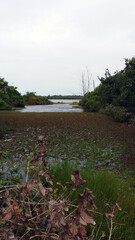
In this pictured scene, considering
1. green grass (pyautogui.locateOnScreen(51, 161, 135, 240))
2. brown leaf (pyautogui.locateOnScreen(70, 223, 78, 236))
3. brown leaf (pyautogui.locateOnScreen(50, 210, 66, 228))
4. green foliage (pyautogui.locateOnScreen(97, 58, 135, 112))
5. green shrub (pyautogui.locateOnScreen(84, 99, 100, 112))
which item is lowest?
green grass (pyautogui.locateOnScreen(51, 161, 135, 240))

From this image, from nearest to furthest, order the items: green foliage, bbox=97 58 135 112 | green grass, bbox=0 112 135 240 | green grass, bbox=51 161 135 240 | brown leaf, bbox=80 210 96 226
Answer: brown leaf, bbox=80 210 96 226
green grass, bbox=51 161 135 240
green grass, bbox=0 112 135 240
green foliage, bbox=97 58 135 112

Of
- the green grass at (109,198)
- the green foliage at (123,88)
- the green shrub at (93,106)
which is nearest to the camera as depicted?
the green grass at (109,198)

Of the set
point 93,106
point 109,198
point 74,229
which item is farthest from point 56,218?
point 93,106

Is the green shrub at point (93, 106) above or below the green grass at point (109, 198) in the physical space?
above

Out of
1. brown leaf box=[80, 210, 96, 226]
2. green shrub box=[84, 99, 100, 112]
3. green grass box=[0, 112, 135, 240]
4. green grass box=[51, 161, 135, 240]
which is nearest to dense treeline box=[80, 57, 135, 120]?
green shrub box=[84, 99, 100, 112]

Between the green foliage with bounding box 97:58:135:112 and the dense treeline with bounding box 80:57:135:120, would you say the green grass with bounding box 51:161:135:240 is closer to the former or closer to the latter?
the dense treeline with bounding box 80:57:135:120

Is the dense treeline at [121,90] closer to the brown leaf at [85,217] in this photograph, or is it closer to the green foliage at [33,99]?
the brown leaf at [85,217]

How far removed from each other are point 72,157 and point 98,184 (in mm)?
2304

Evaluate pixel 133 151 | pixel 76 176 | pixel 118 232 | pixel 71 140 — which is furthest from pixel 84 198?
pixel 71 140

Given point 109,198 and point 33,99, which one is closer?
point 109,198

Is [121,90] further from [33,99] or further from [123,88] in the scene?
[33,99]

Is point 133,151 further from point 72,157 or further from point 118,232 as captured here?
point 118,232

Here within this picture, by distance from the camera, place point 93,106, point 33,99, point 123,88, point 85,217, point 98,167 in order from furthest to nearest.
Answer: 1. point 33,99
2. point 93,106
3. point 123,88
4. point 98,167
5. point 85,217

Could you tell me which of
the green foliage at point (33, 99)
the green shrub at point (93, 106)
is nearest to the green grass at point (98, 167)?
the green shrub at point (93, 106)
